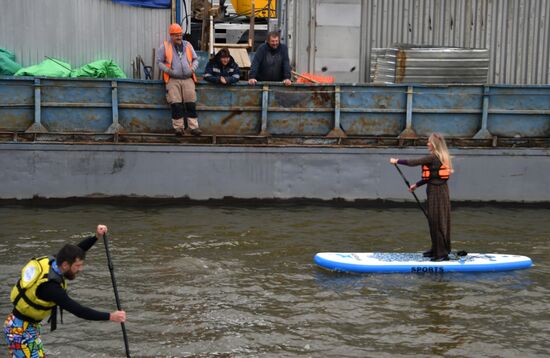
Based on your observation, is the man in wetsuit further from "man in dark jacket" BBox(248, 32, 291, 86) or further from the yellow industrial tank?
the yellow industrial tank

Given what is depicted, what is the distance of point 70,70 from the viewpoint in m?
15.8

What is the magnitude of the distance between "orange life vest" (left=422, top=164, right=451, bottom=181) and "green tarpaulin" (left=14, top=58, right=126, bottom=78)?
275 inches

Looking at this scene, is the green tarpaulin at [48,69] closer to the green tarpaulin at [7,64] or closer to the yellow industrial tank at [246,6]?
the green tarpaulin at [7,64]

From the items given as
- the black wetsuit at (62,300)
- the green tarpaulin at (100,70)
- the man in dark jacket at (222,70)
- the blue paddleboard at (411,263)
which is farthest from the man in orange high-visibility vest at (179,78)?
the black wetsuit at (62,300)

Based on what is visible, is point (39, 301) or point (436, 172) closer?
point (39, 301)

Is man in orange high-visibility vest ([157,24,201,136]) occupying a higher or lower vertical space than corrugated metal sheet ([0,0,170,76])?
lower

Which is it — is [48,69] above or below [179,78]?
above

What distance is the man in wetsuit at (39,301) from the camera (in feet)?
22.3

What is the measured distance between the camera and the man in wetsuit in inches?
267

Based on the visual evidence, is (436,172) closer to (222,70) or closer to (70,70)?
(222,70)

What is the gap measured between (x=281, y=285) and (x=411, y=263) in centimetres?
190

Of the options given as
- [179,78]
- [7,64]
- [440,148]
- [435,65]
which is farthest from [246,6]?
[440,148]

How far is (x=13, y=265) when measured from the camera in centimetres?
1130

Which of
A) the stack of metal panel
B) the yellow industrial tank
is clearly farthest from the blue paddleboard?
the yellow industrial tank
